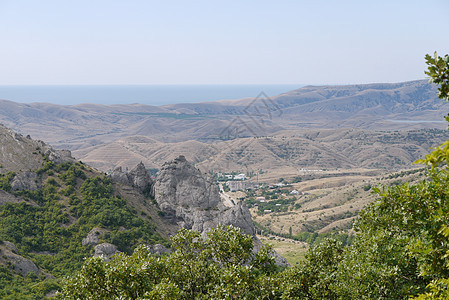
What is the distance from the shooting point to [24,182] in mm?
54875

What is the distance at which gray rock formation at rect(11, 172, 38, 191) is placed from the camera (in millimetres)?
53812

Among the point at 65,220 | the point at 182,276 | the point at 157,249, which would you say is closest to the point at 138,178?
the point at 65,220

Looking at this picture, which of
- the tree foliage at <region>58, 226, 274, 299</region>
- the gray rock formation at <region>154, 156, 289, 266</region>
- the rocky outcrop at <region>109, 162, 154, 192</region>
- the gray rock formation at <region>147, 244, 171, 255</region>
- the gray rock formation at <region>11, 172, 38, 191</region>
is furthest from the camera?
the rocky outcrop at <region>109, 162, 154, 192</region>

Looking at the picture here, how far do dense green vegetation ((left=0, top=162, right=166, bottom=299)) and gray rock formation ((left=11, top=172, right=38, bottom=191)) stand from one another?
93cm

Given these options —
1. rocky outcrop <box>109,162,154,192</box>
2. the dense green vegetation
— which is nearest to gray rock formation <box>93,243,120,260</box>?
the dense green vegetation

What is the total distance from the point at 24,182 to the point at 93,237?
55.8 feet

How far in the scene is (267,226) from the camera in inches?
4567

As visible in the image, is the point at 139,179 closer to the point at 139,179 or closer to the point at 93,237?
the point at 139,179

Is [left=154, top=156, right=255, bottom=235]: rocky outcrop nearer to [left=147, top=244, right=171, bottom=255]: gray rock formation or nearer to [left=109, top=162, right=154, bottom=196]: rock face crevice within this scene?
[left=109, top=162, right=154, bottom=196]: rock face crevice

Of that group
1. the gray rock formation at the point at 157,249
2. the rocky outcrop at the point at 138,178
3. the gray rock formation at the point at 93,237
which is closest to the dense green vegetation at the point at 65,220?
the gray rock formation at the point at 93,237

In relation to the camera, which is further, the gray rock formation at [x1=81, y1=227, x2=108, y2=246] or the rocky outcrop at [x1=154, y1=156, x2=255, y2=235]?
the rocky outcrop at [x1=154, y1=156, x2=255, y2=235]

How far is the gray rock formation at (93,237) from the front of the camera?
48219 millimetres

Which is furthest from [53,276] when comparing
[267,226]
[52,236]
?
[267,226]

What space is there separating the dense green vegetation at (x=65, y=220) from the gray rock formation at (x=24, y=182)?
3.07ft
